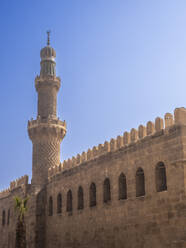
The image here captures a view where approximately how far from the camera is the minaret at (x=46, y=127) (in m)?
23.2

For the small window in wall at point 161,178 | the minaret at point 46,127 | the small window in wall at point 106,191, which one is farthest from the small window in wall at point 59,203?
the small window in wall at point 161,178

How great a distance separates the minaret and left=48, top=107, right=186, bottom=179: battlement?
8.11 ft

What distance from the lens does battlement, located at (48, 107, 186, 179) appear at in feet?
43.2

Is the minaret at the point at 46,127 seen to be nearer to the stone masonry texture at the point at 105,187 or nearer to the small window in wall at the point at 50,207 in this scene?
the stone masonry texture at the point at 105,187

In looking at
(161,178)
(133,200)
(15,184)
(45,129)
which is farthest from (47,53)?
(161,178)

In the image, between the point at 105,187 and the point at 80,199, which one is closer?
the point at 105,187

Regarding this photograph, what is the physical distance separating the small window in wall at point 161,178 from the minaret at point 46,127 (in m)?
10.6

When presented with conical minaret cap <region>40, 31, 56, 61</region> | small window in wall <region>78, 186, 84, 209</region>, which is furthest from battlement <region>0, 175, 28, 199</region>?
conical minaret cap <region>40, 31, 56, 61</region>

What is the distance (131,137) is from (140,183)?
189cm

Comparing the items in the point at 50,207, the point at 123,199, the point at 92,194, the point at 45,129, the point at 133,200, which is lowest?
the point at 133,200

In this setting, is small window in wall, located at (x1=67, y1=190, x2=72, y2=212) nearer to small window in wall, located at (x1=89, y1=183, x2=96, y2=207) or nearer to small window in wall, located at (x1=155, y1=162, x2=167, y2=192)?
small window in wall, located at (x1=89, y1=183, x2=96, y2=207)

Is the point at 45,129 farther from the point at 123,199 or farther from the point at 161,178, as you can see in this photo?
the point at 161,178

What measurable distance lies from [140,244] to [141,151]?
339cm

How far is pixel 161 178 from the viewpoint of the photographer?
1379 cm
